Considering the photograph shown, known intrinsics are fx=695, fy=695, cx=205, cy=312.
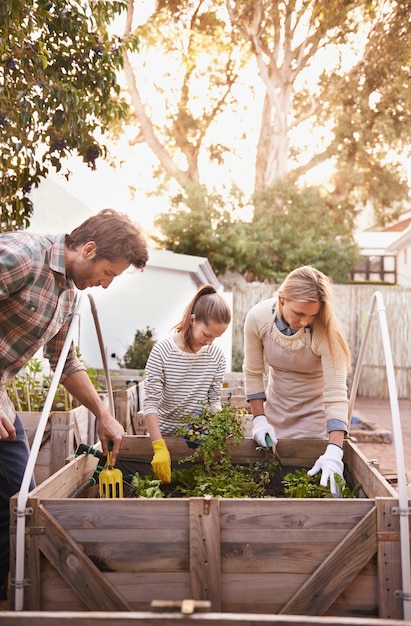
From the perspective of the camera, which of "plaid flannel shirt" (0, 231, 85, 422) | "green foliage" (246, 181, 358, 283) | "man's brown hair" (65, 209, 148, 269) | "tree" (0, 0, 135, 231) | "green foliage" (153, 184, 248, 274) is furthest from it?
"green foliage" (246, 181, 358, 283)

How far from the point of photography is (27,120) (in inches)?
158

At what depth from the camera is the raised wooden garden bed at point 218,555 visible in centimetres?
211

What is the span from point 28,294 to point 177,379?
1.26 metres

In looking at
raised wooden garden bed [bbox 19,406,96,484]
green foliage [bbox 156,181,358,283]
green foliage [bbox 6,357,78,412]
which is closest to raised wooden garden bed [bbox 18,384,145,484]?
raised wooden garden bed [bbox 19,406,96,484]

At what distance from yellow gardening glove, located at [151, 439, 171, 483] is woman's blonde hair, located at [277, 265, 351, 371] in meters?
0.97

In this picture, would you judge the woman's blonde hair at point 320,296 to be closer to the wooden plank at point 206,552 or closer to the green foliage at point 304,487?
the green foliage at point 304,487

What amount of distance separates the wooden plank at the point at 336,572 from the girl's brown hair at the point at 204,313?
63.3 inches

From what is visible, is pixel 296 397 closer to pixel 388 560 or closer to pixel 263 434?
pixel 263 434

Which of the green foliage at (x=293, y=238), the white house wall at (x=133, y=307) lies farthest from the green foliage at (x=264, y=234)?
the white house wall at (x=133, y=307)

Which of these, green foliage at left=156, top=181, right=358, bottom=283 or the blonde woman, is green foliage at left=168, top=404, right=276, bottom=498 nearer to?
the blonde woman

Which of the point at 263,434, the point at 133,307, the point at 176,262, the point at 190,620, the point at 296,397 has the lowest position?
the point at 190,620

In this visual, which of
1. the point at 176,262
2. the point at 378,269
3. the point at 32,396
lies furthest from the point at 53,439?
the point at 378,269

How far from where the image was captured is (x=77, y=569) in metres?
2.12

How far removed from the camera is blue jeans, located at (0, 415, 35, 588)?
2832 mm
